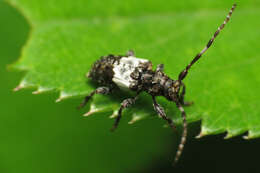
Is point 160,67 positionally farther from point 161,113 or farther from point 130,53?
point 161,113

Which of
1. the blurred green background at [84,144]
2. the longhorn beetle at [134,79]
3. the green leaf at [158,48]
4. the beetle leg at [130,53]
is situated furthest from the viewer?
the blurred green background at [84,144]

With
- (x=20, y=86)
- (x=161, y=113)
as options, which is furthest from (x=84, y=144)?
(x=161, y=113)

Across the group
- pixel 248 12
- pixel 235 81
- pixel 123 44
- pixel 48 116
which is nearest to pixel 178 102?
pixel 235 81

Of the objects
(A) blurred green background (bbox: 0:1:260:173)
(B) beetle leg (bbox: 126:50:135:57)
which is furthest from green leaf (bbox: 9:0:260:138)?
(A) blurred green background (bbox: 0:1:260:173)

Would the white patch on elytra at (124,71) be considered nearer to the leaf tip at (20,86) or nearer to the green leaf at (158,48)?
the green leaf at (158,48)

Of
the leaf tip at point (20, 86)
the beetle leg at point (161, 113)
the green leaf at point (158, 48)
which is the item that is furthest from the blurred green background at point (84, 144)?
the beetle leg at point (161, 113)

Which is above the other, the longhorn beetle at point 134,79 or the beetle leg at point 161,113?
the longhorn beetle at point 134,79
